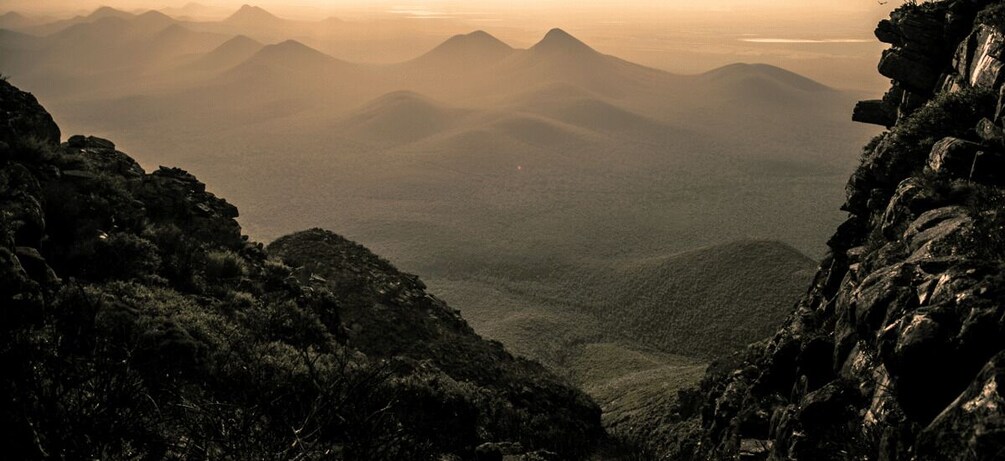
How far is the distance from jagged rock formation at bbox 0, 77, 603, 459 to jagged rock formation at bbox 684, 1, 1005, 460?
5.31 metres

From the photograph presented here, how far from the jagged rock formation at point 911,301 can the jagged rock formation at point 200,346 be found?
531 cm

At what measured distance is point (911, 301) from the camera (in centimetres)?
942

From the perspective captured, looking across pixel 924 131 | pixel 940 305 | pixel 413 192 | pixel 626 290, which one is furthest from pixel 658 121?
pixel 940 305

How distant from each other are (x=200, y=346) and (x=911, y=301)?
41.9ft

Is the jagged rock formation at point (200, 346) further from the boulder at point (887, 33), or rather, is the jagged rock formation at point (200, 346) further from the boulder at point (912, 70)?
the boulder at point (887, 33)

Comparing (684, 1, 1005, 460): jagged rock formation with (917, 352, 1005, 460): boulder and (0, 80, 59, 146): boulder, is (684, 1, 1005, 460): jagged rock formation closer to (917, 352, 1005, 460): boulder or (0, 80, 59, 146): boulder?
(917, 352, 1005, 460): boulder

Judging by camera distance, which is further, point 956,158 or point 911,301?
point 956,158

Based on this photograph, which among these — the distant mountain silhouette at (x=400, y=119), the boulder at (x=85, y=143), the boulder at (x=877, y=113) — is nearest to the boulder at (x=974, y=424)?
the boulder at (x=877, y=113)

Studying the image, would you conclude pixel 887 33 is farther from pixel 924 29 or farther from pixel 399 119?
pixel 399 119

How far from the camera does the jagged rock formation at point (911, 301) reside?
7.86 metres

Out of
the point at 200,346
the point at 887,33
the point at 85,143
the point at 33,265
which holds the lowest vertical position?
the point at 200,346

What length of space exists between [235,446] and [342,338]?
13.0 metres

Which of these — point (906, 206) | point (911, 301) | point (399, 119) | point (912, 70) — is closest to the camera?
point (911, 301)

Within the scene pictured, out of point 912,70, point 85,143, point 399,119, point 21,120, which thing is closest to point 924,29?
point 912,70
